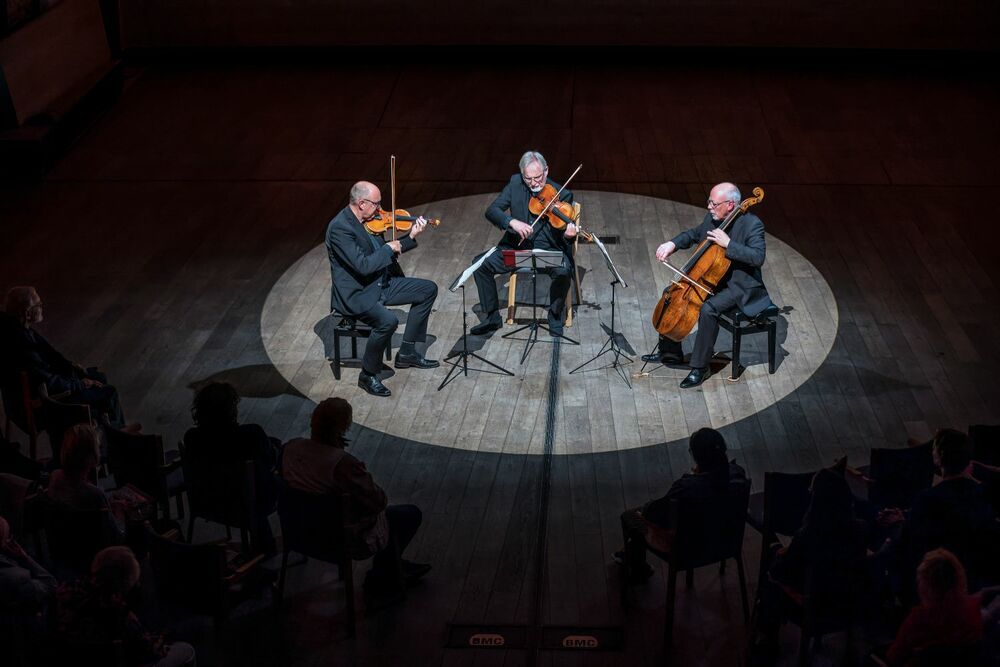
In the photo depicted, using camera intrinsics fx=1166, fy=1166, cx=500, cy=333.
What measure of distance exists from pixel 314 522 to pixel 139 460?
3.53 ft

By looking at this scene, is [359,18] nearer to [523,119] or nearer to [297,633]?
[523,119]

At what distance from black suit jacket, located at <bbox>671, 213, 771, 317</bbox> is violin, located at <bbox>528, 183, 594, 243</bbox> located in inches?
38.0

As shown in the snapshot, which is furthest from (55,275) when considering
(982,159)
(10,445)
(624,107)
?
Result: (982,159)

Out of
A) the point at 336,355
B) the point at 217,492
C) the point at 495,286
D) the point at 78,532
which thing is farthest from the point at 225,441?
the point at 495,286

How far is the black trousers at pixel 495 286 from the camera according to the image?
7.80 m

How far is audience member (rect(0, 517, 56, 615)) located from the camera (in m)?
4.48

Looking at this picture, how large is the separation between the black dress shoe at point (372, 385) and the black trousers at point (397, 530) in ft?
6.14

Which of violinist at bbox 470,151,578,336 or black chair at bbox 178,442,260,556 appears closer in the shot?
black chair at bbox 178,442,260,556

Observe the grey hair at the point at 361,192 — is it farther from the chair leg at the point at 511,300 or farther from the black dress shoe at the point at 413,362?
the chair leg at the point at 511,300

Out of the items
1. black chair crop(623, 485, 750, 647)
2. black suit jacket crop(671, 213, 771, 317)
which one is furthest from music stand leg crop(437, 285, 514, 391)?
black chair crop(623, 485, 750, 647)

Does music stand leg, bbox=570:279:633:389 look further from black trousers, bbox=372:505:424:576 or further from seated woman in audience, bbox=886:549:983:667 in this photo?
seated woman in audience, bbox=886:549:983:667

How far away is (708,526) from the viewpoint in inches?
196

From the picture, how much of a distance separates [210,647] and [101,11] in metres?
9.87

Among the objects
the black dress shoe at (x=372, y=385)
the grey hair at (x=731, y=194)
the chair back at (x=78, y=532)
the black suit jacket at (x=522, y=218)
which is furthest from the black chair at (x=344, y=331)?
the chair back at (x=78, y=532)
